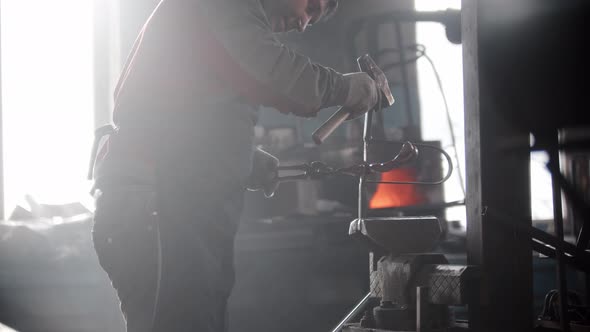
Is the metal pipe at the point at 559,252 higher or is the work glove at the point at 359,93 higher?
the work glove at the point at 359,93

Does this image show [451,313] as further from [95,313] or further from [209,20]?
[95,313]

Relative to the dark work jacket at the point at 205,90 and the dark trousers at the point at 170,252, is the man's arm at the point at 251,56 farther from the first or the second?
the dark trousers at the point at 170,252

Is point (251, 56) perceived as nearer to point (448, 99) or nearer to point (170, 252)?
point (170, 252)

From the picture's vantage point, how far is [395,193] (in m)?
5.39

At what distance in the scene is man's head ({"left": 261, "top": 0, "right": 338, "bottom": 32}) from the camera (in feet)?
6.68

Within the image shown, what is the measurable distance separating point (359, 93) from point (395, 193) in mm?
3483

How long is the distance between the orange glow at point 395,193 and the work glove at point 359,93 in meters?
3.16

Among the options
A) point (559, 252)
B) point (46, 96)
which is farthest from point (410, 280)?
point (46, 96)

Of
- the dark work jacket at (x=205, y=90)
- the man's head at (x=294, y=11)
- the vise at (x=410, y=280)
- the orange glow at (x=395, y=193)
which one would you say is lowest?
the vise at (x=410, y=280)

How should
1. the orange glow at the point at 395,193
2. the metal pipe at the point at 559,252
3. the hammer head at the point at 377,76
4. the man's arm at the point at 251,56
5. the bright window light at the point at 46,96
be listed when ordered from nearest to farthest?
the man's arm at the point at 251,56 → the hammer head at the point at 377,76 → the metal pipe at the point at 559,252 → the orange glow at the point at 395,193 → the bright window light at the point at 46,96

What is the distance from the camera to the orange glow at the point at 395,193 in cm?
526

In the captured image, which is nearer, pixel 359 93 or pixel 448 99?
pixel 359 93

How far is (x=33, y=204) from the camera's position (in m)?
5.77

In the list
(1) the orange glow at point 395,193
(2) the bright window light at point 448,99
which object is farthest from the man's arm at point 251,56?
(2) the bright window light at point 448,99
